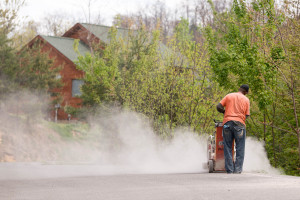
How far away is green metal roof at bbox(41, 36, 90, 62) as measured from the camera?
4275cm

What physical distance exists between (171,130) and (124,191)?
41.6 feet

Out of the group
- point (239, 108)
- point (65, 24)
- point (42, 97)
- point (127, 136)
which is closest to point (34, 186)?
point (239, 108)

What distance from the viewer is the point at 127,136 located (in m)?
23.5

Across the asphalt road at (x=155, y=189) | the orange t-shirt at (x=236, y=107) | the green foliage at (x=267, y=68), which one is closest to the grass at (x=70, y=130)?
the green foliage at (x=267, y=68)

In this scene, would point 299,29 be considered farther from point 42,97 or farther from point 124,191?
point 42,97

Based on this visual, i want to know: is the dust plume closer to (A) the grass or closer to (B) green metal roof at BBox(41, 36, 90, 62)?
(A) the grass

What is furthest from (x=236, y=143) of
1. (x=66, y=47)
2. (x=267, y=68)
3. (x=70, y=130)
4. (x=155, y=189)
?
(x=66, y=47)

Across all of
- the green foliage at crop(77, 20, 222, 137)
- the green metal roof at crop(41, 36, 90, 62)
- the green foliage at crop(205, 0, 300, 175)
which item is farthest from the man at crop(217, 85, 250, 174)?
the green metal roof at crop(41, 36, 90, 62)

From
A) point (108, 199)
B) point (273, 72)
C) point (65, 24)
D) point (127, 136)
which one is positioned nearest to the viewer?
point (108, 199)

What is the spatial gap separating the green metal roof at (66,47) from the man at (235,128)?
1241 inches

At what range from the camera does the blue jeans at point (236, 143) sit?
1137 cm

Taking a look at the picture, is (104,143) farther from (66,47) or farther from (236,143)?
(236,143)

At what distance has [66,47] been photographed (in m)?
44.0

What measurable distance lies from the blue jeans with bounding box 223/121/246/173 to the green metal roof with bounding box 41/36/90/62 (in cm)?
3163
